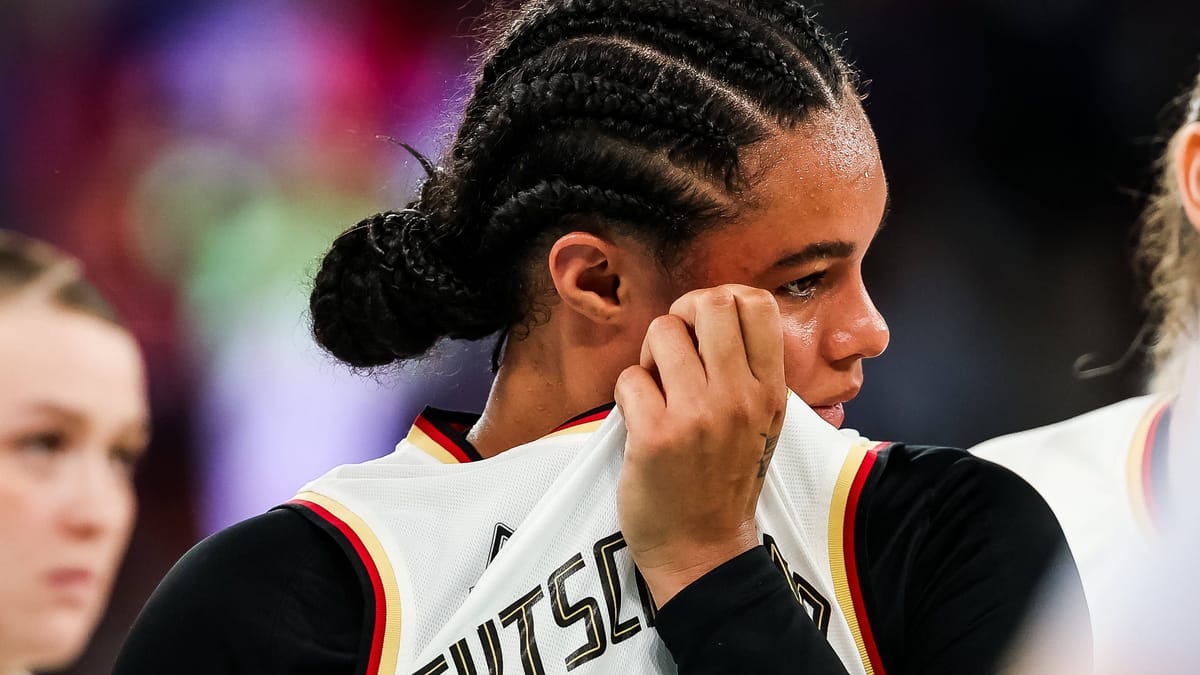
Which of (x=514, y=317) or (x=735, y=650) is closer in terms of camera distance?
(x=735, y=650)

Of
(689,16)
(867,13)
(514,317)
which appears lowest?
(514,317)

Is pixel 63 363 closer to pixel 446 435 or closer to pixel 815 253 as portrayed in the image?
pixel 446 435

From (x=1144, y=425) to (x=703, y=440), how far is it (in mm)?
1610

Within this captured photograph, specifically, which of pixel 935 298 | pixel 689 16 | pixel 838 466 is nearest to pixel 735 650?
pixel 838 466

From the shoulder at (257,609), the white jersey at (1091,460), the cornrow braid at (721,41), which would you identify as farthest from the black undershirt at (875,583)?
the white jersey at (1091,460)

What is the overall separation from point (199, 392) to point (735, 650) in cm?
207

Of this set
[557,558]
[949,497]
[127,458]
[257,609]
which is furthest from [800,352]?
[127,458]

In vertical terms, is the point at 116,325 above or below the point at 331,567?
above

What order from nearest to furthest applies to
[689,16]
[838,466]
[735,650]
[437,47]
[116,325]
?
[735,650] < [838,466] < [689,16] < [116,325] < [437,47]

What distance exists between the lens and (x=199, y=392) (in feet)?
8.84

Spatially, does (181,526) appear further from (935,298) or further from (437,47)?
(935,298)

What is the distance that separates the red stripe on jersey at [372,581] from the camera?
97 cm

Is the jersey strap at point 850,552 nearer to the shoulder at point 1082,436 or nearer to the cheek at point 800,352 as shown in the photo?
the cheek at point 800,352

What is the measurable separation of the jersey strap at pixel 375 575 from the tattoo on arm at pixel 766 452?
312 millimetres
